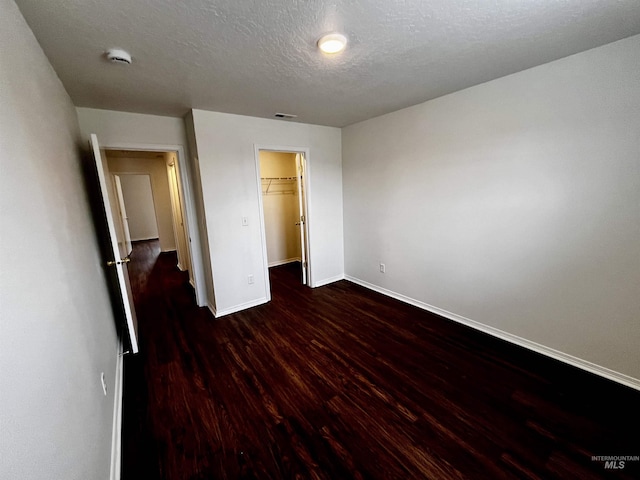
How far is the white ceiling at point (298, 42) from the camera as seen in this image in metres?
1.28

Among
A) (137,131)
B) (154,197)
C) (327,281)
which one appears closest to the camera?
(137,131)

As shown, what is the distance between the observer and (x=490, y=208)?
7.98 ft

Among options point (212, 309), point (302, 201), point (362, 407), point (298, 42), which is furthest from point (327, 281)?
point (298, 42)

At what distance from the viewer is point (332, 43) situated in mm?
1548

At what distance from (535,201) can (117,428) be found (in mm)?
3464

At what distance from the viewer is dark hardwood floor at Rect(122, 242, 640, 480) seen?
1444 millimetres

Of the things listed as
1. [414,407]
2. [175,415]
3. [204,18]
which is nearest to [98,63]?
[204,18]

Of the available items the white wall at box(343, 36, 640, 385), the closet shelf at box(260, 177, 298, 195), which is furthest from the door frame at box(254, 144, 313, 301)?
the closet shelf at box(260, 177, 298, 195)

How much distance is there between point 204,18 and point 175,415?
242 centimetres

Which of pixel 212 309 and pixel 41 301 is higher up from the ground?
pixel 41 301

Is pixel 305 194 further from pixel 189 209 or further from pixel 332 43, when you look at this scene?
pixel 332 43

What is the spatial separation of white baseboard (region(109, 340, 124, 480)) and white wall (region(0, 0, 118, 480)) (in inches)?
3.3

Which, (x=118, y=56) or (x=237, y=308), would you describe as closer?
(x=118, y=56)

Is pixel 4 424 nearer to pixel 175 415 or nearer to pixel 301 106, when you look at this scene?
pixel 175 415
